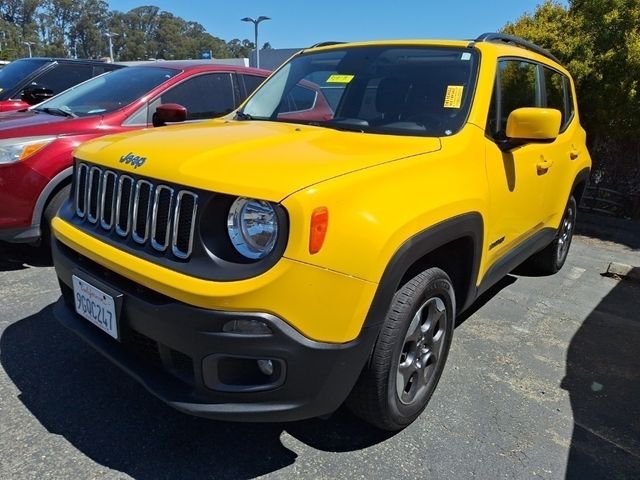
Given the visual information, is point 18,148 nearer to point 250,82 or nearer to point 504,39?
point 250,82

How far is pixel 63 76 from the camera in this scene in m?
7.47

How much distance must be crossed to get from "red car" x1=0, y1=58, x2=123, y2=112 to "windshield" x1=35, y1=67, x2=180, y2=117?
220 cm

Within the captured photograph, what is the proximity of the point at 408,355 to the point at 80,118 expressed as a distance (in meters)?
3.52

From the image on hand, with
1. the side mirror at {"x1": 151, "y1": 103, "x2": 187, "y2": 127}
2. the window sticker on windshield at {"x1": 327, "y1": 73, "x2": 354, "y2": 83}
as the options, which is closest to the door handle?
the window sticker on windshield at {"x1": 327, "y1": 73, "x2": 354, "y2": 83}

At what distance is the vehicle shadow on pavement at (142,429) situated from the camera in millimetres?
2271

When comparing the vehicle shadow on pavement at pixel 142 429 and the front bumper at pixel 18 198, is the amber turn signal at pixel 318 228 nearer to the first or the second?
the vehicle shadow on pavement at pixel 142 429

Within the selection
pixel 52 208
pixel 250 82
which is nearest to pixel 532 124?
pixel 52 208

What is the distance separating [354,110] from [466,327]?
5.67 feet

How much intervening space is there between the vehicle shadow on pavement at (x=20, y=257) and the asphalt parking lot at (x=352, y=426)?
0.88 metres

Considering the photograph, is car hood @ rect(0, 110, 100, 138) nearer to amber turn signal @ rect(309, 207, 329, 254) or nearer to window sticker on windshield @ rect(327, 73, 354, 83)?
window sticker on windshield @ rect(327, 73, 354, 83)

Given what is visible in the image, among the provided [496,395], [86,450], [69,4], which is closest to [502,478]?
[496,395]

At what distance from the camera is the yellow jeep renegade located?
1873 mm

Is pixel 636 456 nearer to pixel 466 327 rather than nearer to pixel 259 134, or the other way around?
pixel 466 327

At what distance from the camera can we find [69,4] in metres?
117
